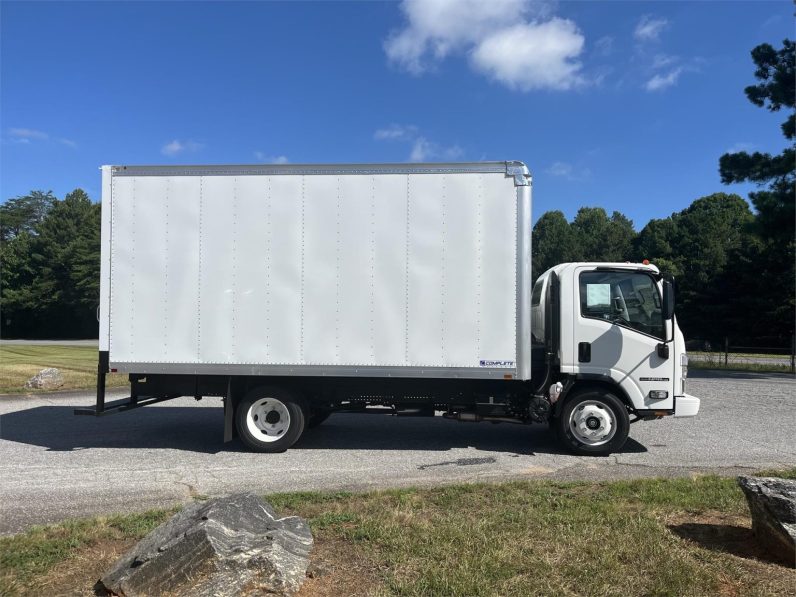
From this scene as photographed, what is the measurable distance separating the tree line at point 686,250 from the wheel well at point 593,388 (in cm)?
1362

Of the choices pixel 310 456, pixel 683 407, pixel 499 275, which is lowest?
pixel 310 456

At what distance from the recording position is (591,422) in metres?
7.25

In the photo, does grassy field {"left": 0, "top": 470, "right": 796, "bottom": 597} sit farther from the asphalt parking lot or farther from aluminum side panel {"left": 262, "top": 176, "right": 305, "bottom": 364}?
aluminum side panel {"left": 262, "top": 176, "right": 305, "bottom": 364}

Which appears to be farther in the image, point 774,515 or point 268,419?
point 268,419

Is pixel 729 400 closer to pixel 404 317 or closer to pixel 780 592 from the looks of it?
pixel 404 317

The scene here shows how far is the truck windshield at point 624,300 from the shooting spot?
714 centimetres

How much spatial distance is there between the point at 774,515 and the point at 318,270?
5.14 m

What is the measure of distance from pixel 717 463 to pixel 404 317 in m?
4.10

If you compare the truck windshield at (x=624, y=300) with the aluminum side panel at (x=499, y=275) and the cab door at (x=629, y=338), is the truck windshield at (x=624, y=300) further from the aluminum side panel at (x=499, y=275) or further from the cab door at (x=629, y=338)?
the aluminum side panel at (x=499, y=275)

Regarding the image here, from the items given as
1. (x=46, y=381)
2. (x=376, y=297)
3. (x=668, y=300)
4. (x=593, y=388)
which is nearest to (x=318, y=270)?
(x=376, y=297)

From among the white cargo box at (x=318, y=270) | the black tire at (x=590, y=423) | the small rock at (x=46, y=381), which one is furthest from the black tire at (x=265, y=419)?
the small rock at (x=46, y=381)

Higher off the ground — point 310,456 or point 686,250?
point 686,250

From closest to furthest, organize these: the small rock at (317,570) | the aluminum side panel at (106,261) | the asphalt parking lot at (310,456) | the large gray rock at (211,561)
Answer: the large gray rock at (211,561)
the small rock at (317,570)
the asphalt parking lot at (310,456)
the aluminum side panel at (106,261)

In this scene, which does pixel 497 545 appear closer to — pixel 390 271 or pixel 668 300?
pixel 390 271
